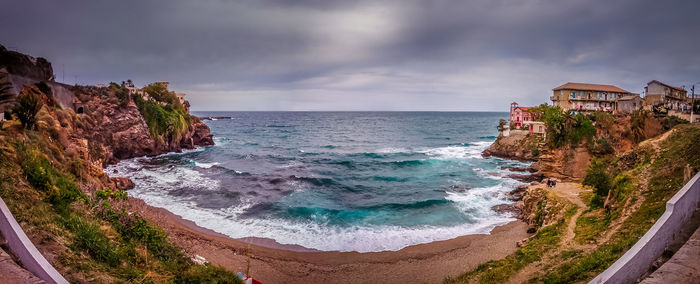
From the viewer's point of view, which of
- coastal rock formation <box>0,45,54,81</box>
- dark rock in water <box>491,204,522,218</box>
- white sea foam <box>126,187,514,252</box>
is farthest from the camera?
coastal rock formation <box>0,45,54,81</box>

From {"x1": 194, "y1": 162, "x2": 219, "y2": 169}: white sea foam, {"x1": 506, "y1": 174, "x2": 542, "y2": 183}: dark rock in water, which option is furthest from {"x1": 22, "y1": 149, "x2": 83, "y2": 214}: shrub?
{"x1": 506, "y1": 174, "x2": 542, "y2": 183}: dark rock in water

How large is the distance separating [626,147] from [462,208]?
19.5 meters

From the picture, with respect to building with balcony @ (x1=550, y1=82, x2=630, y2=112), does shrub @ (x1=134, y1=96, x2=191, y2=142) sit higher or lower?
lower

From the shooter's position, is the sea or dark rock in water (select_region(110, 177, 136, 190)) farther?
dark rock in water (select_region(110, 177, 136, 190))

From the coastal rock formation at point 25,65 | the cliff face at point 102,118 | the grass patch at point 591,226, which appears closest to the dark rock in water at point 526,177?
the grass patch at point 591,226

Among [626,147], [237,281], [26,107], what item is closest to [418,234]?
[237,281]

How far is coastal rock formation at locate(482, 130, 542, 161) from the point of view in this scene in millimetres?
44188

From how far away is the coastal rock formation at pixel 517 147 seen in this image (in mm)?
44188

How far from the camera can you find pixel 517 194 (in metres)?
26.7

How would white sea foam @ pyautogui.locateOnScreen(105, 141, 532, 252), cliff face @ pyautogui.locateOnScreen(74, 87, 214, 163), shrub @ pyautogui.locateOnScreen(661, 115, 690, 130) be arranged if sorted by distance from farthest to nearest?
1. cliff face @ pyautogui.locateOnScreen(74, 87, 214, 163)
2. shrub @ pyautogui.locateOnScreen(661, 115, 690, 130)
3. white sea foam @ pyautogui.locateOnScreen(105, 141, 532, 252)

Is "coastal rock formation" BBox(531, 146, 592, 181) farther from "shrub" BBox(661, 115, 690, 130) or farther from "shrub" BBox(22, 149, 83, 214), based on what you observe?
"shrub" BBox(22, 149, 83, 214)

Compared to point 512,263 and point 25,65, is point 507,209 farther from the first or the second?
point 25,65

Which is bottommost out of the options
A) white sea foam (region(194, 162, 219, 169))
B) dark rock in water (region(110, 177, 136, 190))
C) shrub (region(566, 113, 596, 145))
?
white sea foam (region(194, 162, 219, 169))

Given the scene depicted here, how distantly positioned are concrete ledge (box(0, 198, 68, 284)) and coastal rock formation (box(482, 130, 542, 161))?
48808 mm
